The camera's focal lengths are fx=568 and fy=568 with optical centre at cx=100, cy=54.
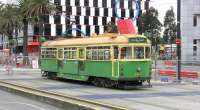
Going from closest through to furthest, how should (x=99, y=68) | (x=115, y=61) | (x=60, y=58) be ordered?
(x=115, y=61), (x=99, y=68), (x=60, y=58)

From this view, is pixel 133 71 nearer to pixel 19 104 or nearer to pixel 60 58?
pixel 60 58

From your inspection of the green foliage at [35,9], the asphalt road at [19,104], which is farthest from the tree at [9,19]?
the asphalt road at [19,104]

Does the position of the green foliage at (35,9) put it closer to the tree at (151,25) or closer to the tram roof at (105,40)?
the tree at (151,25)

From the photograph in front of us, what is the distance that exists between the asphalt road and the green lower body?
5.86m

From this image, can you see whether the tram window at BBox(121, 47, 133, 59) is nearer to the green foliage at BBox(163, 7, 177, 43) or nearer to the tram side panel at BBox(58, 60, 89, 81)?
the tram side panel at BBox(58, 60, 89, 81)

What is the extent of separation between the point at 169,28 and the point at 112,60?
7586 cm

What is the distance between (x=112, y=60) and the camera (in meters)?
28.2

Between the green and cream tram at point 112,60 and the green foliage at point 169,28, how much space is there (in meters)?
69.7

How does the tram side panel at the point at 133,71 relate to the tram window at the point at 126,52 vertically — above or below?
below

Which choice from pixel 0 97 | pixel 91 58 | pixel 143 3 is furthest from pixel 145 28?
pixel 0 97

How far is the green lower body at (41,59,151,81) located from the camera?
27.8 m

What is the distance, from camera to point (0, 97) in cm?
2400

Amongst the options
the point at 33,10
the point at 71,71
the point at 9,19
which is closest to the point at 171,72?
the point at 71,71

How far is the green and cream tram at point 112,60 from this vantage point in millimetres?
27891
